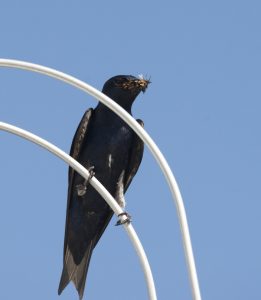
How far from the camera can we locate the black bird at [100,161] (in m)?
11.4

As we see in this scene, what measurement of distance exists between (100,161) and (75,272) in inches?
50.3

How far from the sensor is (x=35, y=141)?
835cm

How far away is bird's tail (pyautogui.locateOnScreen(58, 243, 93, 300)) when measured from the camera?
10523 mm

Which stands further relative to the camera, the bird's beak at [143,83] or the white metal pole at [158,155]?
the bird's beak at [143,83]

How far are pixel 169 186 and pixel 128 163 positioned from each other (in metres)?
3.78

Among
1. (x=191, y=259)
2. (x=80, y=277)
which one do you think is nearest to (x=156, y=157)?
(x=191, y=259)

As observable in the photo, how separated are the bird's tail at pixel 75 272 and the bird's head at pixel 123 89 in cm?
166

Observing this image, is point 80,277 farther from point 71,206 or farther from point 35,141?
point 35,141

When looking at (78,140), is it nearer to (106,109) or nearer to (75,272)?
(106,109)

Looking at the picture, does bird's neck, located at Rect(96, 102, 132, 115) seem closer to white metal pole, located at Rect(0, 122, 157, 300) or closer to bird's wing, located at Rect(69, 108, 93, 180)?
bird's wing, located at Rect(69, 108, 93, 180)

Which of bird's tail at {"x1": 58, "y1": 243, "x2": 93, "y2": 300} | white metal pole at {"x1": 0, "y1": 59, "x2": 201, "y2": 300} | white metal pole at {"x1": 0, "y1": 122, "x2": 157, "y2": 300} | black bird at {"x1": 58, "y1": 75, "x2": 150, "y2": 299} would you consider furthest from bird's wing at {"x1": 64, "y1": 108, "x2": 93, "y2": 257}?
white metal pole at {"x1": 0, "y1": 59, "x2": 201, "y2": 300}

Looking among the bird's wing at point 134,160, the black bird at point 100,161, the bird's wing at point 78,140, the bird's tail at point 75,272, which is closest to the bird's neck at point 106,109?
the black bird at point 100,161

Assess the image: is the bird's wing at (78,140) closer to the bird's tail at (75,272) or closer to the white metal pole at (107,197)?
the bird's tail at (75,272)

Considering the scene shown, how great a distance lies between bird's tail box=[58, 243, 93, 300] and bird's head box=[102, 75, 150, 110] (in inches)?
65.4
